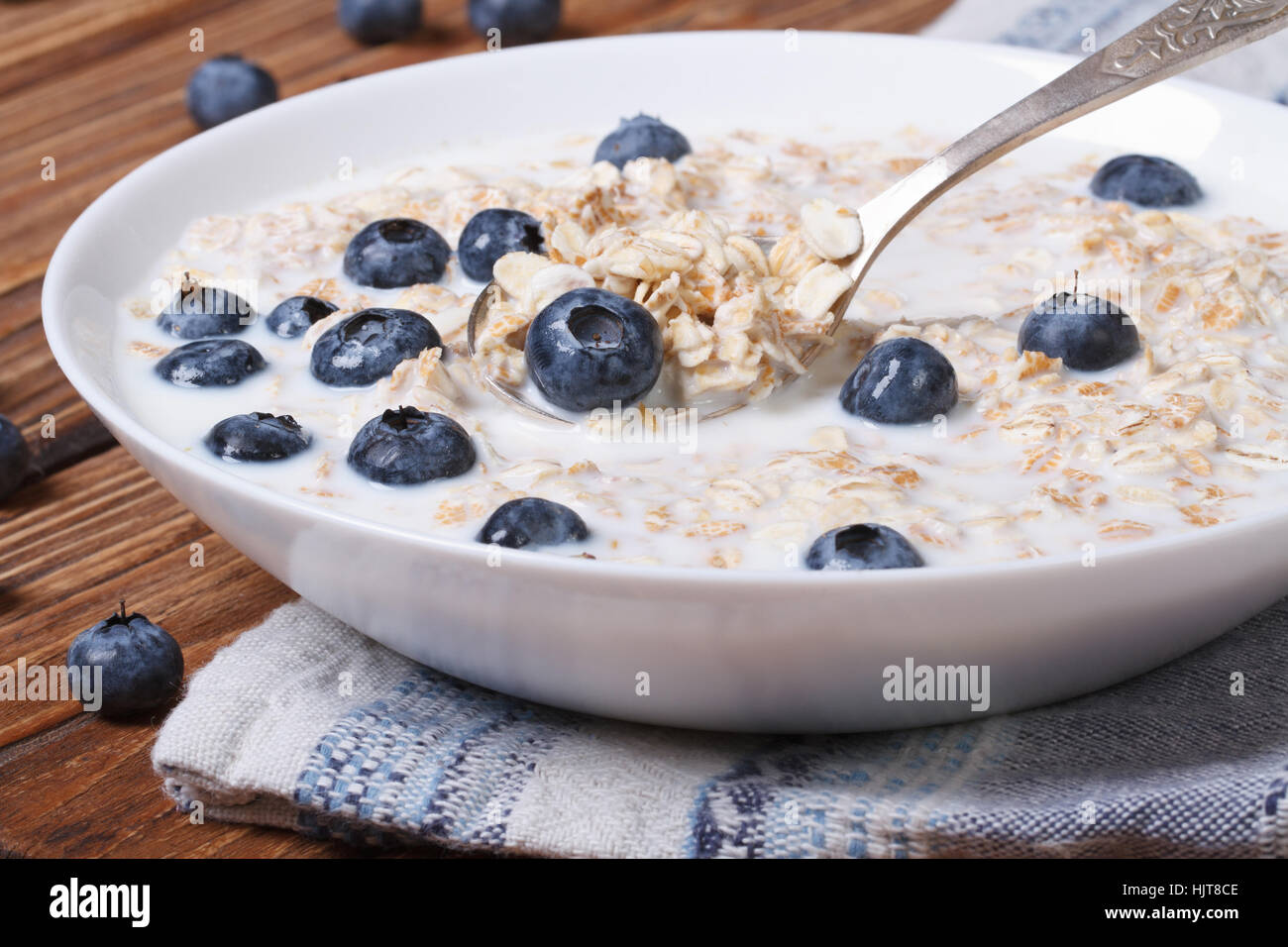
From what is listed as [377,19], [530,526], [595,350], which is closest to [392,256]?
[595,350]

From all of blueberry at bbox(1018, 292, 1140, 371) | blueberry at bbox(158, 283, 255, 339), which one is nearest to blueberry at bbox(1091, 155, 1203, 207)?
blueberry at bbox(1018, 292, 1140, 371)

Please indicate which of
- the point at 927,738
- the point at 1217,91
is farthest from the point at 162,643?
the point at 1217,91

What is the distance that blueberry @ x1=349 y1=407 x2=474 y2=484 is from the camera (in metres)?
1.14

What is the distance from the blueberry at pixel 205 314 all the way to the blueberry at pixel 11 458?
0.18m

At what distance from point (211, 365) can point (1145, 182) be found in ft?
3.09

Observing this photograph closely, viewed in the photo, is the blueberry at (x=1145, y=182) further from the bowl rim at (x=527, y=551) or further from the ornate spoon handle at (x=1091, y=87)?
the bowl rim at (x=527, y=551)

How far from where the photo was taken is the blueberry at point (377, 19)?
2348 mm

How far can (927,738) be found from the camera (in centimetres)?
112

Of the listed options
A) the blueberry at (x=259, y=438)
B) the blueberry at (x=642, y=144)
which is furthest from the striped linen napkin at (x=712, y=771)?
the blueberry at (x=642, y=144)

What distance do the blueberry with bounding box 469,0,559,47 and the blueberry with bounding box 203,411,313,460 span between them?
4.25ft

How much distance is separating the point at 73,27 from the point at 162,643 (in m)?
1.64

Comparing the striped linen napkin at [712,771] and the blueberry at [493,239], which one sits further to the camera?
the blueberry at [493,239]

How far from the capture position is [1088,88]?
1399 mm

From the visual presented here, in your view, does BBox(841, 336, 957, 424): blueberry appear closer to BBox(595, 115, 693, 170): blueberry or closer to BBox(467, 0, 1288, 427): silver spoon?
BBox(467, 0, 1288, 427): silver spoon
